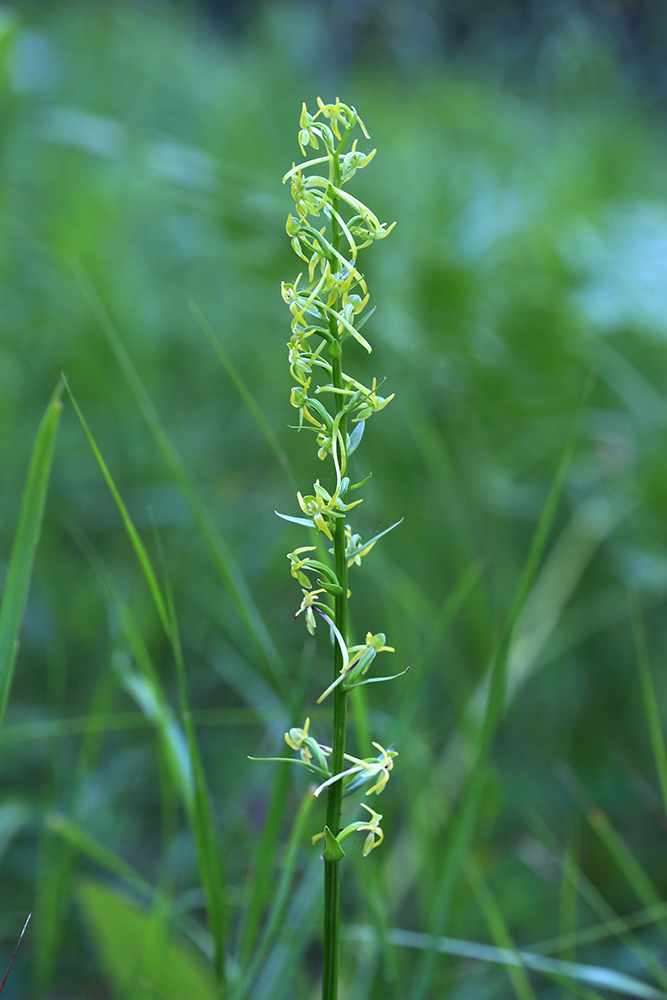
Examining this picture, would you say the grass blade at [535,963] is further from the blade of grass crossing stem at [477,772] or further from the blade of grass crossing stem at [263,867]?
the blade of grass crossing stem at [263,867]

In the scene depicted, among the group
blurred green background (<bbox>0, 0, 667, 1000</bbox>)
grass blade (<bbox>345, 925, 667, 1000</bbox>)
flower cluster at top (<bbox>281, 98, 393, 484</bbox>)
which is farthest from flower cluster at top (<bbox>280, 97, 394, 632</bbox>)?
grass blade (<bbox>345, 925, 667, 1000</bbox>)

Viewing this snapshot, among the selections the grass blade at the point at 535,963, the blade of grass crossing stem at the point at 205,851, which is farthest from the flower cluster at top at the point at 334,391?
the grass blade at the point at 535,963

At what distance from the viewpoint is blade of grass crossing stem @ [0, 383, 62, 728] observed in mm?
581

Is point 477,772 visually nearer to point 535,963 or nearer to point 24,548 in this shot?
point 535,963

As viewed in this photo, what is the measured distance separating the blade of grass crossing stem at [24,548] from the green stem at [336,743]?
27 cm

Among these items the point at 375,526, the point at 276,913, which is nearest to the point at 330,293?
the point at 276,913

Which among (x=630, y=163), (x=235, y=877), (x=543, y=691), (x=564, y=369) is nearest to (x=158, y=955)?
(x=235, y=877)

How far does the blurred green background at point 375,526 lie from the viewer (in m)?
0.99

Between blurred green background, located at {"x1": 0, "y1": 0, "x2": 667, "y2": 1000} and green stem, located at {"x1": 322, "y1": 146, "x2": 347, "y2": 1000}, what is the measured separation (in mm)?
258

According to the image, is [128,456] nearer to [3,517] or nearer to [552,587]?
[3,517]

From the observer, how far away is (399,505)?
5.64 ft

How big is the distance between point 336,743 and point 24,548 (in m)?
0.32

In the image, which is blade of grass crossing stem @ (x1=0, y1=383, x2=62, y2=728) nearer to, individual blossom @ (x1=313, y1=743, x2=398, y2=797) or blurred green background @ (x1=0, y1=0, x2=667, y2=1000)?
blurred green background @ (x1=0, y1=0, x2=667, y2=1000)

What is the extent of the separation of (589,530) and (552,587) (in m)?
0.18
